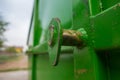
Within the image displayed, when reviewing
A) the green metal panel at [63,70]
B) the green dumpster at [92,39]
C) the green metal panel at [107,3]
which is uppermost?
the green metal panel at [107,3]

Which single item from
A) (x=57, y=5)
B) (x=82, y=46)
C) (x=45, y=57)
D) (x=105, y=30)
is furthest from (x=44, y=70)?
(x=105, y=30)

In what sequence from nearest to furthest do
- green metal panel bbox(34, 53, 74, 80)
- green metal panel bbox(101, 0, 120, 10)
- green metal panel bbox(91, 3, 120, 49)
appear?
green metal panel bbox(91, 3, 120, 49)
green metal panel bbox(101, 0, 120, 10)
green metal panel bbox(34, 53, 74, 80)

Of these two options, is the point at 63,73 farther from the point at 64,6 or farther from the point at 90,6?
the point at 90,6

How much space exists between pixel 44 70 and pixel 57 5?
0.50 metres

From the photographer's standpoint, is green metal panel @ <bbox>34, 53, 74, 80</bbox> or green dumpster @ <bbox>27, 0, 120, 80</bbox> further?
green metal panel @ <bbox>34, 53, 74, 80</bbox>

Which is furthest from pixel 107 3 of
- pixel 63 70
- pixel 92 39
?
pixel 63 70

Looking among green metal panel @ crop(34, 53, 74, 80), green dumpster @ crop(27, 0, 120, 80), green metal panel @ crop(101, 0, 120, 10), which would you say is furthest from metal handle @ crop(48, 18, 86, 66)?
green metal panel @ crop(34, 53, 74, 80)

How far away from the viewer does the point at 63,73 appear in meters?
1.14

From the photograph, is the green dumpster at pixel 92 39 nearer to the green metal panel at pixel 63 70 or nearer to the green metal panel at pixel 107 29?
the green metal panel at pixel 107 29

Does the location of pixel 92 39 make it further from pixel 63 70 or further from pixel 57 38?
pixel 63 70

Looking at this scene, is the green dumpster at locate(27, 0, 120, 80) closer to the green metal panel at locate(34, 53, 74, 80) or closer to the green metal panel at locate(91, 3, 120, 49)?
the green metal panel at locate(91, 3, 120, 49)

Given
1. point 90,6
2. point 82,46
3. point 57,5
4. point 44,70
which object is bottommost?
point 44,70

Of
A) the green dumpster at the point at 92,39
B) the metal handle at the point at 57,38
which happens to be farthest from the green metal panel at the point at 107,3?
the metal handle at the point at 57,38

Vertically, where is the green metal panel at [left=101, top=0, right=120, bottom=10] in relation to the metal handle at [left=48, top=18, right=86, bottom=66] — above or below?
above
